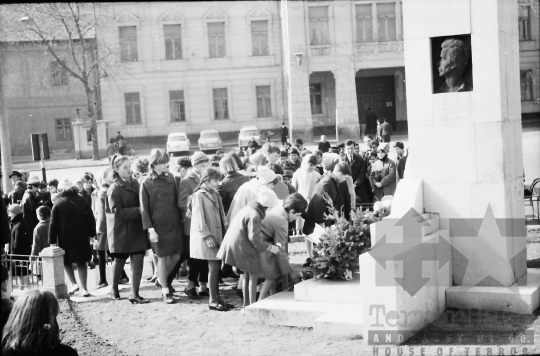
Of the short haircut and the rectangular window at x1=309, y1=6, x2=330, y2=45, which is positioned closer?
the short haircut

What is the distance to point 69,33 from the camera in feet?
141

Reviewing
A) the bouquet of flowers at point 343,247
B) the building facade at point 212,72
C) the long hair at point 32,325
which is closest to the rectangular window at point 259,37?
the building facade at point 212,72

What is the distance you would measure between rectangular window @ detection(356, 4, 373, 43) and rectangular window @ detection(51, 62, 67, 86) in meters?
20.5

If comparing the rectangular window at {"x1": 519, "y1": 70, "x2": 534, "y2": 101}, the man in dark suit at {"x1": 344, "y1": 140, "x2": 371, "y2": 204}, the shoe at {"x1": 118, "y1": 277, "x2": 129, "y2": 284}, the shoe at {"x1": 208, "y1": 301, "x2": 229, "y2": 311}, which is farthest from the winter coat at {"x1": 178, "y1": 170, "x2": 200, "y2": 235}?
the rectangular window at {"x1": 519, "y1": 70, "x2": 534, "y2": 101}

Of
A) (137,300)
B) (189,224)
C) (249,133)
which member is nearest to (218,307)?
(137,300)

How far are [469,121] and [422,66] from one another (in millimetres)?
878

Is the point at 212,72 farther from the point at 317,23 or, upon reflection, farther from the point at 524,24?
the point at 524,24

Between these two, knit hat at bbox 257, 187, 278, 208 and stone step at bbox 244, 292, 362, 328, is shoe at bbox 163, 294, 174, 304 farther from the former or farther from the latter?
knit hat at bbox 257, 187, 278, 208

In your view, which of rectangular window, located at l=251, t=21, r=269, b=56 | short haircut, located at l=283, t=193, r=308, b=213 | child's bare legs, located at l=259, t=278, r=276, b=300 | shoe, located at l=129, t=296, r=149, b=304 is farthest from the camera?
rectangular window, located at l=251, t=21, r=269, b=56

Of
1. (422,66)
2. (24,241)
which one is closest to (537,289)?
(422,66)

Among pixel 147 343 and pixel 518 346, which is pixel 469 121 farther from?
pixel 147 343

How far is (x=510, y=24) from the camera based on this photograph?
28.0ft

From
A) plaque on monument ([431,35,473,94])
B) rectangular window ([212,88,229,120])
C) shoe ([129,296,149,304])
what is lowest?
shoe ([129,296,149,304])

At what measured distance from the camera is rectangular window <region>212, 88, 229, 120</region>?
49.8 metres
